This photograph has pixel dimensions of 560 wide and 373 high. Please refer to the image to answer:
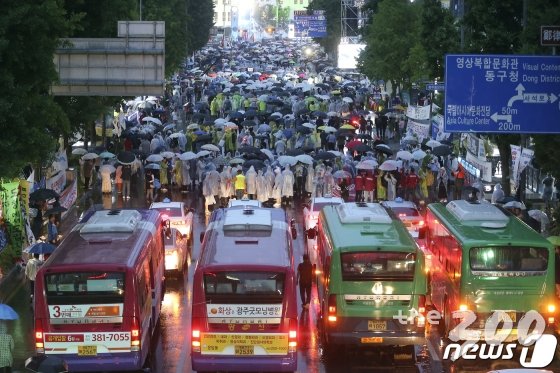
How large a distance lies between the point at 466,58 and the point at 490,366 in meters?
7.47

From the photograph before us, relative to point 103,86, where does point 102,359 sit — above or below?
below

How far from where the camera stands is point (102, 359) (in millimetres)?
16516

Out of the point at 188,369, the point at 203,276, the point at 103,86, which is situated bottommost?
the point at 188,369

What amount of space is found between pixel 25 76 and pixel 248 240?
7.19 m

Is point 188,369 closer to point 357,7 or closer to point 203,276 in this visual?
point 203,276

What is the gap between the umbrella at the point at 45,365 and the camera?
1484cm

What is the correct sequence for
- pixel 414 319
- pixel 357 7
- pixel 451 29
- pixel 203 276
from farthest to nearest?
pixel 357 7, pixel 451 29, pixel 414 319, pixel 203 276

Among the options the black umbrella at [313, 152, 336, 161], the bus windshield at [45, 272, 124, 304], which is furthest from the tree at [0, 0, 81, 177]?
the black umbrella at [313, 152, 336, 161]

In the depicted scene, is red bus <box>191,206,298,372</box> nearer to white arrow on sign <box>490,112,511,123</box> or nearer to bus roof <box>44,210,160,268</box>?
bus roof <box>44,210,160,268</box>

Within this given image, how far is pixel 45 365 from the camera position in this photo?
14.9 meters

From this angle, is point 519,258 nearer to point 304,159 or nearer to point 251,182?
point 251,182

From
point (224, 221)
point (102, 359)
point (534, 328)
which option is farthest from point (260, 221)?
point (534, 328)

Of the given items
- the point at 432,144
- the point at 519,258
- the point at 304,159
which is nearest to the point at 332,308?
the point at 519,258
